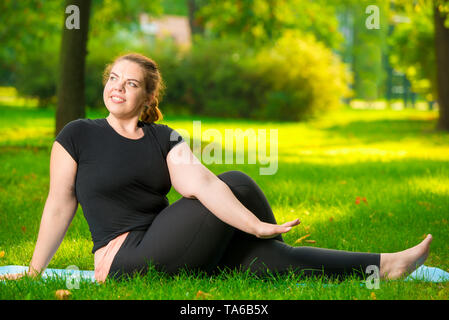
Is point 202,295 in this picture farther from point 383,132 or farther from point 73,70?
point 383,132

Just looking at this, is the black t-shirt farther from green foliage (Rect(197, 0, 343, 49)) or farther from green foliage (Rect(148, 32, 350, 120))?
green foliage (Rect(148, 32, 350, 120))

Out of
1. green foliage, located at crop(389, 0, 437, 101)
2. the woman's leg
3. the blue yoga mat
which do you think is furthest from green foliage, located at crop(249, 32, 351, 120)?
the woman's leg

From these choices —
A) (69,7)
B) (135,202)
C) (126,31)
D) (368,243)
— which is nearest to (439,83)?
(69,7)

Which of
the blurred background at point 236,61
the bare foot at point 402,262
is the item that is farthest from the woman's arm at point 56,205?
the blurred background at point 236,61

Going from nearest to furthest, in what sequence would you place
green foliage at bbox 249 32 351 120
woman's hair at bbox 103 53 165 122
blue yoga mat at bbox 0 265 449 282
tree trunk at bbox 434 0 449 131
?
woman's hair at bbox 103 53 165 122 → blue yoga mat at bbox 0 265 449 282 → tree trunk at bbox 434 0 449 131 → green foliage at bbox 249 32 351 120

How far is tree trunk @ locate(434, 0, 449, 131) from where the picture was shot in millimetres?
15312

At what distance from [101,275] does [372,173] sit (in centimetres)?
573

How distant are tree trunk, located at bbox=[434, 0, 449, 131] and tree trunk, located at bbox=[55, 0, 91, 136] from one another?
915 centimetres

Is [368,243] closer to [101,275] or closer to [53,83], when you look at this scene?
[101,275]

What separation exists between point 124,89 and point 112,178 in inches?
20.8

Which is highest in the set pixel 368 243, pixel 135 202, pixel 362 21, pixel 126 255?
pixel 362 21

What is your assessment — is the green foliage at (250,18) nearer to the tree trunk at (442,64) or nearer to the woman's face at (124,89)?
the tree trunk at (442,64)

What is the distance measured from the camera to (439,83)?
15.8 meters

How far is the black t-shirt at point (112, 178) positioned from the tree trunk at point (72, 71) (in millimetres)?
7185
